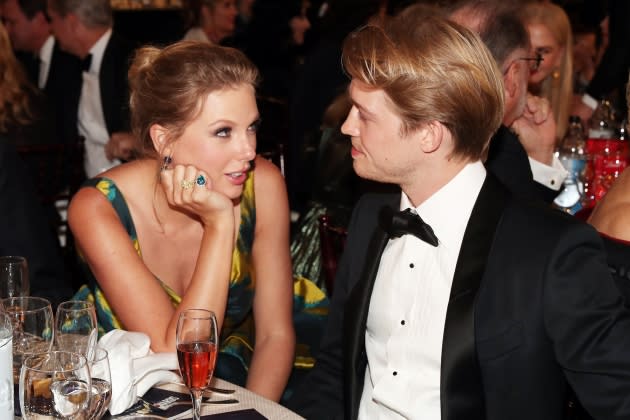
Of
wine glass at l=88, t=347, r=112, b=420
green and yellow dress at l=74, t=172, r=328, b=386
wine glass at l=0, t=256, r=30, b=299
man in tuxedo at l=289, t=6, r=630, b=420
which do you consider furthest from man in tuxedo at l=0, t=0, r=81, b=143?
wine glass at l=88, t=347, r=112, b=420

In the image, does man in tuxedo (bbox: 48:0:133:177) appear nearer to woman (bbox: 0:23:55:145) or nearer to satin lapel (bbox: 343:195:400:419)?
woman (bbox: 0:23:55:145)

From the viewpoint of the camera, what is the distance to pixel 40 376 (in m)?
1.40

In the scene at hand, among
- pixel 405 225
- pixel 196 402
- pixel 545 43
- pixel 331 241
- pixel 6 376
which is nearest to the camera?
pixel 6 376

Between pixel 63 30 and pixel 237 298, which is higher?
pixel 63 30

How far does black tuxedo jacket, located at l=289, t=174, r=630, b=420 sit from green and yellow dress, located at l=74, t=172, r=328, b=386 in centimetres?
90

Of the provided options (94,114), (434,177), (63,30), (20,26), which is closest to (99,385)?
(434,177)

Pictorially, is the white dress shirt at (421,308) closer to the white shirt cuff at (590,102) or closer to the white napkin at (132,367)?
the white napkin at (132,367)

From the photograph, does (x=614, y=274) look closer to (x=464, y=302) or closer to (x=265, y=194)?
(x=464, y=302)

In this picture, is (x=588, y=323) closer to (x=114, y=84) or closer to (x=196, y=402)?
(x=196, y=402)

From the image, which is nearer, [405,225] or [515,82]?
[405,225]

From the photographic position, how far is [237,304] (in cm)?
277

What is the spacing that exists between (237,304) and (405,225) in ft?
2.97

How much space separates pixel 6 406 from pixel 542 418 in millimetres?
1060

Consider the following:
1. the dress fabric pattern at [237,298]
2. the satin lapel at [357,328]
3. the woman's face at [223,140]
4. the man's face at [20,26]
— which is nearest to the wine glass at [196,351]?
the satin lapel at [357,328]
